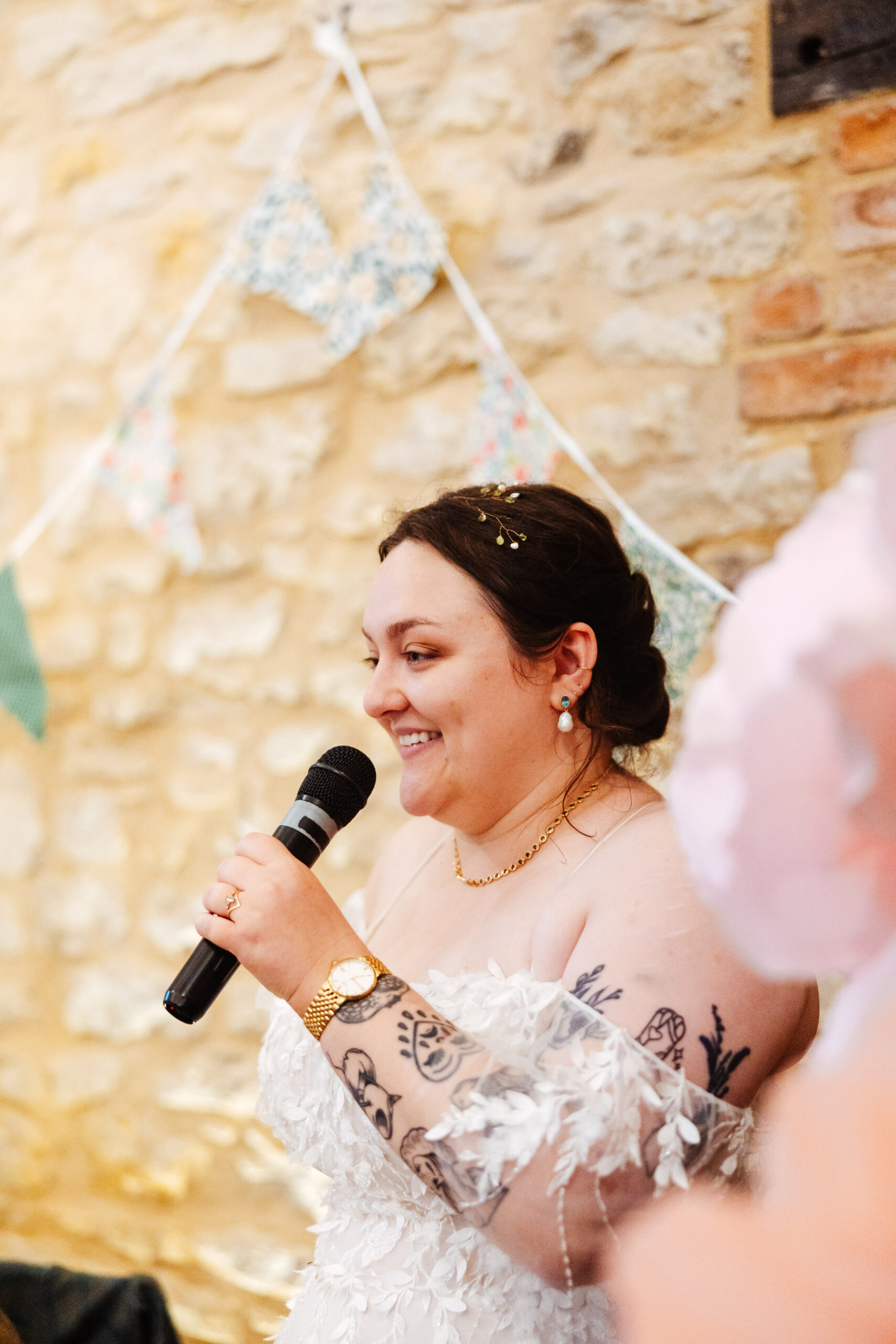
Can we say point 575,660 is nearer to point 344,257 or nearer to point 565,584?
point 565,584

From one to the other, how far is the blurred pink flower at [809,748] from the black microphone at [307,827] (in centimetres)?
87

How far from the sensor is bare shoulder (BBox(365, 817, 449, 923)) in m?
1.59

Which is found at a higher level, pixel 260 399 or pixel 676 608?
pixel 260 399

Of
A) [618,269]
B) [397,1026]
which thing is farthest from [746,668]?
[618,269]

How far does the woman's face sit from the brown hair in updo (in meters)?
0.02

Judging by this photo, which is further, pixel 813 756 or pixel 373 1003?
pixel 373 1003

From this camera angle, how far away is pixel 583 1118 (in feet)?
2.62

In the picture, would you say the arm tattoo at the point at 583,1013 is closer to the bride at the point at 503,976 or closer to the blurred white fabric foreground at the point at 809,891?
the bride at the point at 503,976

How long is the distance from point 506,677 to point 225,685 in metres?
1.17

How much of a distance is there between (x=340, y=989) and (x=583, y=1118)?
0.28 m

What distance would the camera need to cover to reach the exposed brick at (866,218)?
1.73 meters

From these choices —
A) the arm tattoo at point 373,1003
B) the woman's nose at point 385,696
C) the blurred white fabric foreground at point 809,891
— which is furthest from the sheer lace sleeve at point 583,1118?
the blurred white fabric foreground at point 809,891

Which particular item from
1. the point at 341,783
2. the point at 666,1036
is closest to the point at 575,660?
the point at 341,783

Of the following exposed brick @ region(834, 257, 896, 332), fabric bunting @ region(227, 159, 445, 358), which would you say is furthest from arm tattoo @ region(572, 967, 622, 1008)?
fabric bunting @ region(227, 159, 445, 358)
